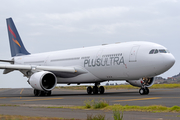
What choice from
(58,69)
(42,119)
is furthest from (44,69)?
(42,119)

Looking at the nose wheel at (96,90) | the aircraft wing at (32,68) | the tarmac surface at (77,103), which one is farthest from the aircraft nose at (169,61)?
the aircraft wing at (32,68)

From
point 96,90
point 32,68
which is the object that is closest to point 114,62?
point 96,90

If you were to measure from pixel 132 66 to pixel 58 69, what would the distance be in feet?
24.5

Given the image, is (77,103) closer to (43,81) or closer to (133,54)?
(133,54)

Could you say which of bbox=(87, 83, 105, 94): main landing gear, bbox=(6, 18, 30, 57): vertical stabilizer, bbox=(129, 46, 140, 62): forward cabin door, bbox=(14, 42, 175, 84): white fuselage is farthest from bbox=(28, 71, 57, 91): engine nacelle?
bbox=(6, 18, 30, 57): vertical stabilizer

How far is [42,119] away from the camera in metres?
8.35

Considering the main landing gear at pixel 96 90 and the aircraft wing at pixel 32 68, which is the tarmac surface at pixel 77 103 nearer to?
the aircraft wing at pixel 32 68

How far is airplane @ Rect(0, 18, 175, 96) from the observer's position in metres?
20.7

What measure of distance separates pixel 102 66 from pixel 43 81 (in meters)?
5.80

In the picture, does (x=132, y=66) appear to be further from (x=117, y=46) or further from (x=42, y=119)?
(x=42, y=119)

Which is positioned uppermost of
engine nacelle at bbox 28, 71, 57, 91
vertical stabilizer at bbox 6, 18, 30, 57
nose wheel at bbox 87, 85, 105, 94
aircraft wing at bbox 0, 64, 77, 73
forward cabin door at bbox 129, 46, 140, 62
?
vertical stabilizer at bbox 6, 18, 30, 57

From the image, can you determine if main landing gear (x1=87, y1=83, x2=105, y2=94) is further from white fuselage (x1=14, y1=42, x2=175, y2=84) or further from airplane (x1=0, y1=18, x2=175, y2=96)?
white fuselage (x1=14, y1=42, x2=175, y2=84)

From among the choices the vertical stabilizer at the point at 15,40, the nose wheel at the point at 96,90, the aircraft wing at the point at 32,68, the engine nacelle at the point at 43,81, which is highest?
the vertical stabilizer at the point at 15,40

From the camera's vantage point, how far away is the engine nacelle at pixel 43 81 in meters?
23.1
